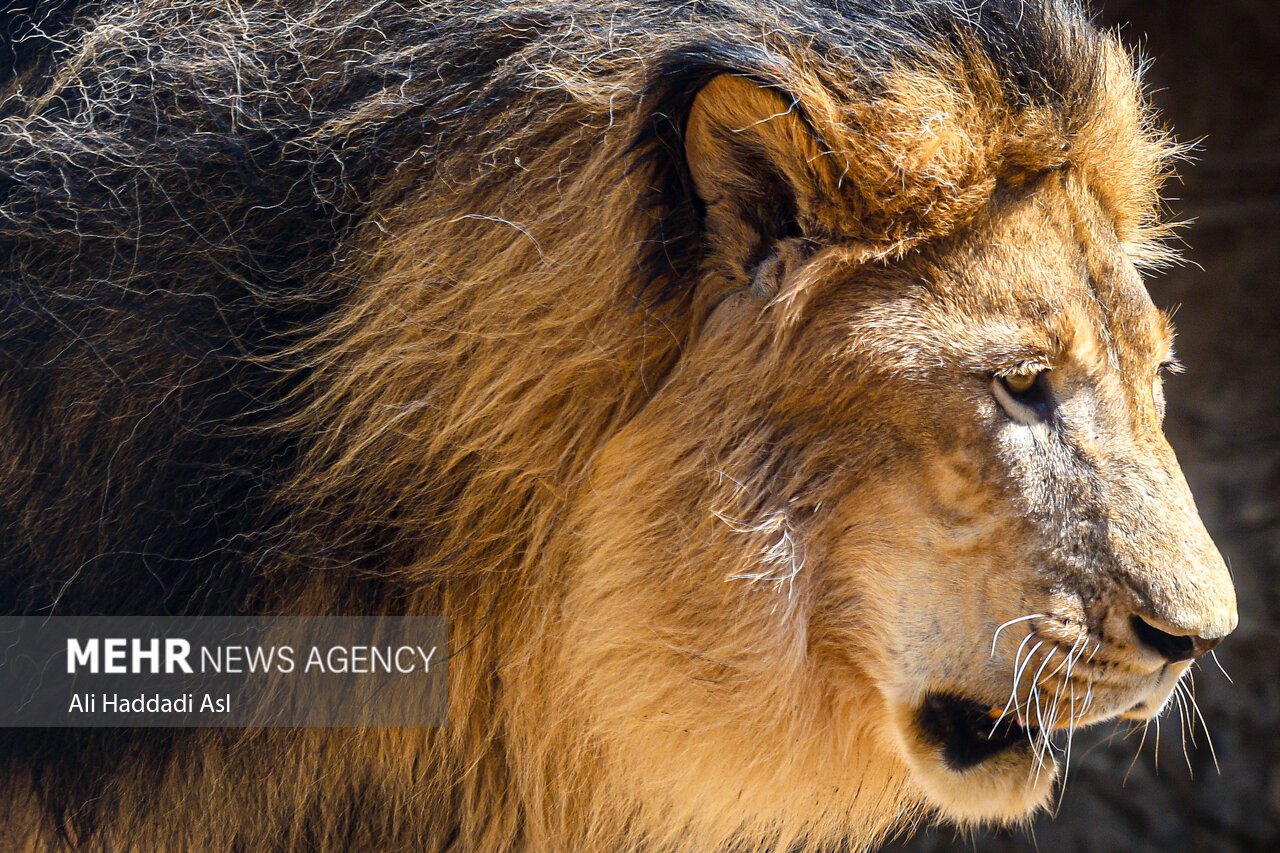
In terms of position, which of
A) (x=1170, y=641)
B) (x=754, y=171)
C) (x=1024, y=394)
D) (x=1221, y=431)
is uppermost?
(x=754, y=171)

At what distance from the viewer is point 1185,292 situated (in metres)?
3.73

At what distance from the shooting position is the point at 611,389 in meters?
1.57

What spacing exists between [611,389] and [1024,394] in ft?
1.61

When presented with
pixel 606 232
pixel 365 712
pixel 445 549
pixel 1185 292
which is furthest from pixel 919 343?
pixel 1185 292

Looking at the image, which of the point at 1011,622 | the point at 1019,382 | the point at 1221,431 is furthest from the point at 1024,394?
the point at 1221,431

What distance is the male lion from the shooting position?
57.1 inches

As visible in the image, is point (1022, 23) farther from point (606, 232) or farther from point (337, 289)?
point (337, 289)

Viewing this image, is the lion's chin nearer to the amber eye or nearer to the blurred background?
the amber eye

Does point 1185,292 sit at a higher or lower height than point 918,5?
lower

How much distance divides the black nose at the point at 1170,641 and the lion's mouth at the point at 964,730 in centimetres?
18

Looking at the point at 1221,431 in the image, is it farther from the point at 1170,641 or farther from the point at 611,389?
the point at 611,389

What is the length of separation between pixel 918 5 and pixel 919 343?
16.3 inches

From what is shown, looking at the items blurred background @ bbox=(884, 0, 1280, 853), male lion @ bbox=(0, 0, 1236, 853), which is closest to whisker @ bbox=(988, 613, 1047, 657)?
male lion @ bbox=(0, 0, 1236, 853)

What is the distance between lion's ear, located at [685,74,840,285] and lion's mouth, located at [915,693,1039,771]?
57cm
